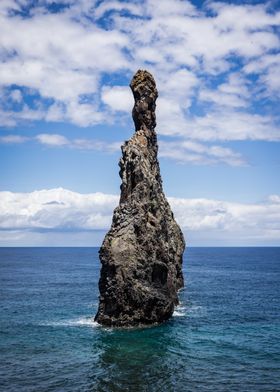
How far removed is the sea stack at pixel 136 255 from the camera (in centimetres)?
6450

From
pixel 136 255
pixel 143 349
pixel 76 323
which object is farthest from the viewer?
pixel 76 323

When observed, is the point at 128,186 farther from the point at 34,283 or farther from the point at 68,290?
the point at 34,283

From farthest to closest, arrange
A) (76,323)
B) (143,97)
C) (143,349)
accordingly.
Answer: (143,97), (76,323), (143,349)

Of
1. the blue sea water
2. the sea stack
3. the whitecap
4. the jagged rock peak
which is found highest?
the jagged rock peak

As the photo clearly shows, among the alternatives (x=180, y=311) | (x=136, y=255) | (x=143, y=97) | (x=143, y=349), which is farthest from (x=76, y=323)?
(x=143, y=97)

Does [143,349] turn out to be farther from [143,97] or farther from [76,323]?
[143,97]

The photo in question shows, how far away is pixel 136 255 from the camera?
66.6m

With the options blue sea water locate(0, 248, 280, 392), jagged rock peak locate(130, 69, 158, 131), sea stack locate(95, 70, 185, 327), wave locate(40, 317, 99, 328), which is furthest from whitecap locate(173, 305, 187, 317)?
jagged rock peak locate(130, 69, 158, 131)

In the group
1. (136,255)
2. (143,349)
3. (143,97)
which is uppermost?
(143,97)

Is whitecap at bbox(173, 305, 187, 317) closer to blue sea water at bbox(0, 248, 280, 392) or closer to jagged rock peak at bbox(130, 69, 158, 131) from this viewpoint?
blue sea water at bbox(0, 248, 280, 392)

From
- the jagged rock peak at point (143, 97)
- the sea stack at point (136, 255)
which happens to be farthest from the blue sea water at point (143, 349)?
the jagged rock peak at point (143, 97)

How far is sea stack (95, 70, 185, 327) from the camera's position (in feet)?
212

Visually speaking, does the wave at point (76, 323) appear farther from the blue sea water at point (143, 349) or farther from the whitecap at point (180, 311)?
the whitecap at point (180, 311)

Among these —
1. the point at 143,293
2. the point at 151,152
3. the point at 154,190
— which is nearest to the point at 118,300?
the point at 143,293
